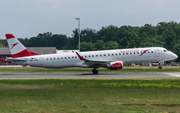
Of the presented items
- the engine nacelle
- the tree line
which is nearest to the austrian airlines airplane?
the engine nacelle

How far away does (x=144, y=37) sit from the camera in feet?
456

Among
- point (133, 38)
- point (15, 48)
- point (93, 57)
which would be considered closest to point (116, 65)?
Answer: point (93, 57)

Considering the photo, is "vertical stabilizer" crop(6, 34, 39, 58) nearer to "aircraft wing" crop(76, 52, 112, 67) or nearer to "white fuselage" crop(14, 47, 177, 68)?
"white fuselage" crop(14, 47, 177, 68)

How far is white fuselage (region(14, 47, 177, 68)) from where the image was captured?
44000 millimetres

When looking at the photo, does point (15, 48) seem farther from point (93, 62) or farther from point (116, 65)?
point (116, 65)

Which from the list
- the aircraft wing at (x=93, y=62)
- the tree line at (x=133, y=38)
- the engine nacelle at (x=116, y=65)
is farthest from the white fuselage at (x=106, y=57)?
the tree line at (x=133, y=38)

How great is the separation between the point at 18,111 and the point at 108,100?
574cm

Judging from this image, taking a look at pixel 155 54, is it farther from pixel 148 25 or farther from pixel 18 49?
pixel 148 25

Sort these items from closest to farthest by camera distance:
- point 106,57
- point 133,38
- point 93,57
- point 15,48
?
point 106,57 < point 93,57 < point 15,48 < point 133,38

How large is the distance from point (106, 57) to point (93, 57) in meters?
2.21

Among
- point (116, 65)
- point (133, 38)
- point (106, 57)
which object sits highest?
point (133, 38)

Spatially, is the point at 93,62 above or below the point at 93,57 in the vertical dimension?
below

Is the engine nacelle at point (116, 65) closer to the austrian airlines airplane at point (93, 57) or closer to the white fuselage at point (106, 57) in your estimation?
the austrian airlines airplane at point (93, 57)

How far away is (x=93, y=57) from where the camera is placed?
44.9 meters
